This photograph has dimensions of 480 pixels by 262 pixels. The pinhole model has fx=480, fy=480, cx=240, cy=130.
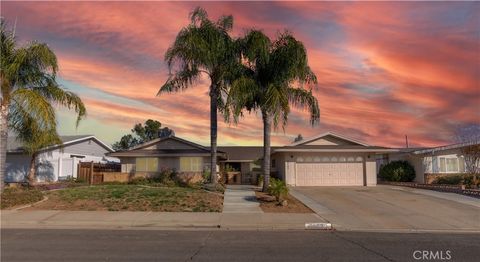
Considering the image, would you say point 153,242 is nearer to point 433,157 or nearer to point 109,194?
point 109,194

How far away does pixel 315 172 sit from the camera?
34.2 metres

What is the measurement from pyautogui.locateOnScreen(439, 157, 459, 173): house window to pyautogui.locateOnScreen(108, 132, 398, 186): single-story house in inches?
230

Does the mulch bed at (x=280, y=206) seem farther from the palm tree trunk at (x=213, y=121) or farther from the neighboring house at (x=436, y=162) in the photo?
the neighboring house at (x=436, y=162)

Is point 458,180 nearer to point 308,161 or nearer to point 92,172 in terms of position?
point 308,161

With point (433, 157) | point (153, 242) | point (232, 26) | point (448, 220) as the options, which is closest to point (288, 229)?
point (153, 242)

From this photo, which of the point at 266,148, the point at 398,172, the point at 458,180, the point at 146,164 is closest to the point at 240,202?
the point at 266,148

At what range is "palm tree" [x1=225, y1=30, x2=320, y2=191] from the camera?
2408cm

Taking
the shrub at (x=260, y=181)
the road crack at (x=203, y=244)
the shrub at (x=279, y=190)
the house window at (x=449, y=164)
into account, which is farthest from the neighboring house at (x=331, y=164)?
the road crack at (x=203, y=244)

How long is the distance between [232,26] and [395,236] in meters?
15.9

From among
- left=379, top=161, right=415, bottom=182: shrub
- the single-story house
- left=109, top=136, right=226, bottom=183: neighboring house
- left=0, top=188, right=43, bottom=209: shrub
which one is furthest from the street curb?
left=379, top=161, right=415, bottom=182: shrub

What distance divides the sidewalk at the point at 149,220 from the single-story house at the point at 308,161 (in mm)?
15401

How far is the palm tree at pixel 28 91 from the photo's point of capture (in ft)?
71.7

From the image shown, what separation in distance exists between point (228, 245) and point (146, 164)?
2639 cm

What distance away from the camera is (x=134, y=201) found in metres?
21.0
